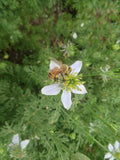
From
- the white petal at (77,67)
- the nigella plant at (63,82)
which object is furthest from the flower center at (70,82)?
the white petal at (77,67)

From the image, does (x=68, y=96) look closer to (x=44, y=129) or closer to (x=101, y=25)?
(x=44, y=129)

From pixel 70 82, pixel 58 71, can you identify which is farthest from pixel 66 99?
pixel 58 71

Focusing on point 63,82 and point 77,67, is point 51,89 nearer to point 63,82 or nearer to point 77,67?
point 63,82

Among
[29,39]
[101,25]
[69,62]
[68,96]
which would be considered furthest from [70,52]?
[101,25]

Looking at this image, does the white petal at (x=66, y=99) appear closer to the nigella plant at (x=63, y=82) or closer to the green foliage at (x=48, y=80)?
the nigella plant at (x=63, y=82)

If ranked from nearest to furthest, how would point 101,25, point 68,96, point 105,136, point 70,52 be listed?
point 68,96 < point 70,52 < point 105,136 < point 101,25

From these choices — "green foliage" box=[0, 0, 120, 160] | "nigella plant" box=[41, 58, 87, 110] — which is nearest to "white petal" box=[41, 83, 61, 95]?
"nigella plant" box=[41, 58, 87, 110]
